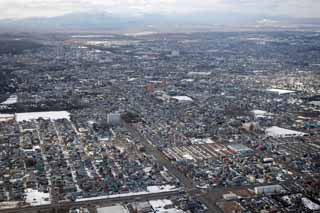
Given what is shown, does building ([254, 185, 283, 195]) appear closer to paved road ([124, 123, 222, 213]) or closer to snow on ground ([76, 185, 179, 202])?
paved road ([124, 123, 222, 213])

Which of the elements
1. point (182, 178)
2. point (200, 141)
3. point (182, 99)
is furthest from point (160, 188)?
point (182, 99)

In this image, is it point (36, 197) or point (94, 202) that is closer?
point (94, 202)

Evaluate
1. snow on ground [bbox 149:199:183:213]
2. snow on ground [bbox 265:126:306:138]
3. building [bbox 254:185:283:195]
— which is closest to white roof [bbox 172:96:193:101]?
snow on ground [bbox 265:126:306:138]

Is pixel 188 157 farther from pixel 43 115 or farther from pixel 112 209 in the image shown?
pixel 43 115

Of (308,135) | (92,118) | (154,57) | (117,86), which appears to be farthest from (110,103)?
(154,57)

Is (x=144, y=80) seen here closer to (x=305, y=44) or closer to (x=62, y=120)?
(x=62, y=120)

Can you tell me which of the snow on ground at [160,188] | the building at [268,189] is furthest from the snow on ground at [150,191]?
the building at [268,189]

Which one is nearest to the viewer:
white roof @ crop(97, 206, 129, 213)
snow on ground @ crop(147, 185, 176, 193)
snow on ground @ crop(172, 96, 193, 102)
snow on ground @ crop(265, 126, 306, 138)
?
white roof @ crop(97, 206, 129, 213)

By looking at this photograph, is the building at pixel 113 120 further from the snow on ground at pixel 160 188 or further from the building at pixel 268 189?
the building at pixel 268 189
